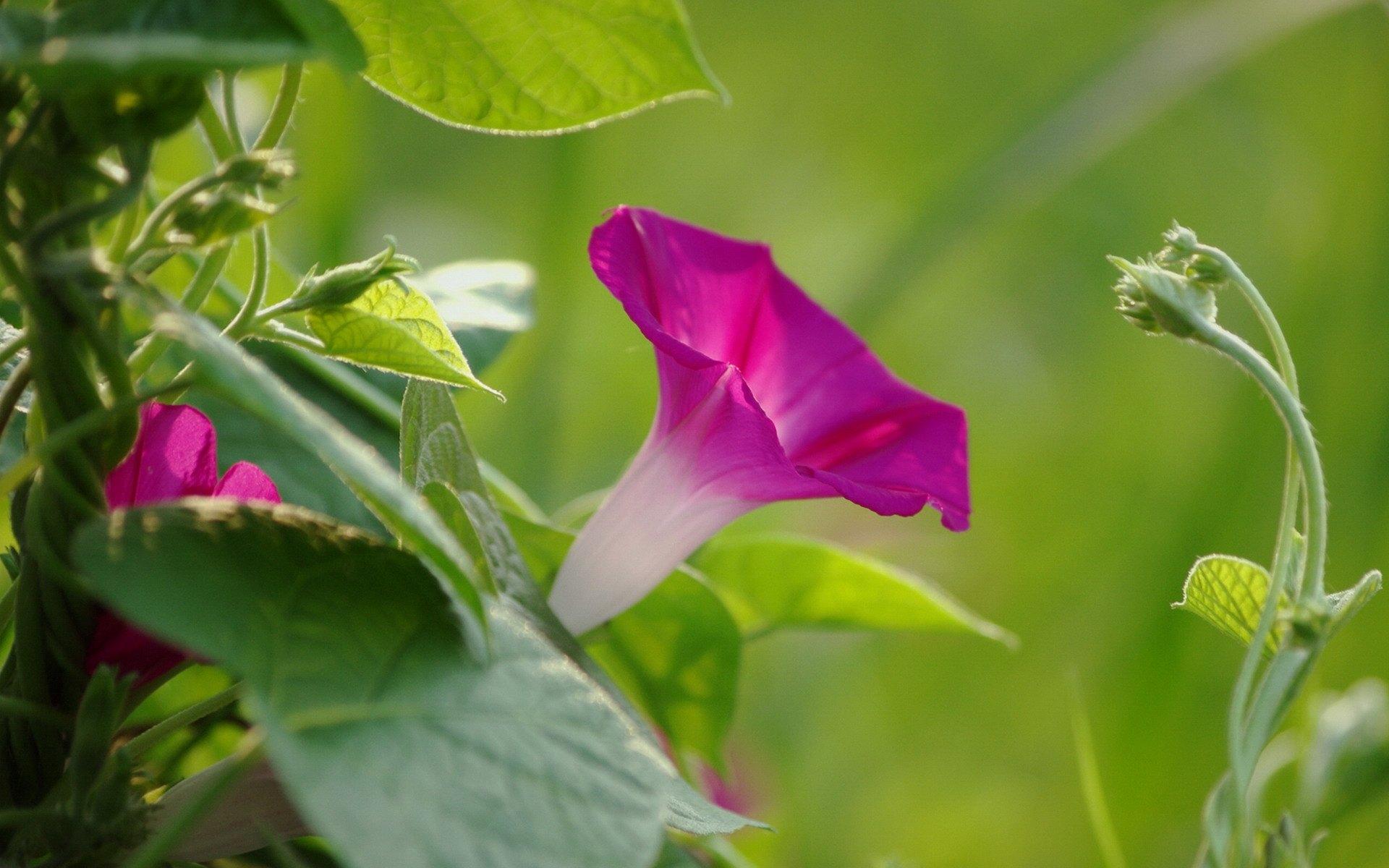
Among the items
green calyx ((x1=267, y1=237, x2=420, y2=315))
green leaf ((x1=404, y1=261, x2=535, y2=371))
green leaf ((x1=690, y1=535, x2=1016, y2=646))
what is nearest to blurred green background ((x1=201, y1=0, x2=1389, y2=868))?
green leaf ((x1=690, y1=535, x2=1016, y2=646))

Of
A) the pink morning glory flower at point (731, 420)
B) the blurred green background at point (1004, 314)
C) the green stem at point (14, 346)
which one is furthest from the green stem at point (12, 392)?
the blurred green background at point (1004, 314)

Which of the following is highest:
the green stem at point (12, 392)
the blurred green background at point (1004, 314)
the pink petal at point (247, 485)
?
the green stem at point (12, 392)

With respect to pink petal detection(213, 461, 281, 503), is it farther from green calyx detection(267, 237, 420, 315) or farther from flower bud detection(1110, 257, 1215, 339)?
flower bud detection(1110, 257, 1215, 339)

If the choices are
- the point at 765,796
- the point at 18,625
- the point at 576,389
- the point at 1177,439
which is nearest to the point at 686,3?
the point at 576,389

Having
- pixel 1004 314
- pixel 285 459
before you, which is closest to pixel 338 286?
pixel 285 459

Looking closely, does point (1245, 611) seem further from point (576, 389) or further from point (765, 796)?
point (576, 389)

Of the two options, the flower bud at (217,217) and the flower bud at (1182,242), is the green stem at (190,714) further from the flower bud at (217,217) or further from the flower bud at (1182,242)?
the flower bud at (1182,242)

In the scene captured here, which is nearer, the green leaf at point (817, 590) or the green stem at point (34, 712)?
the green stem at point (34, 712)

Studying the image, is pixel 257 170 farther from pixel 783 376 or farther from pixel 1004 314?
pixel 1004 314
